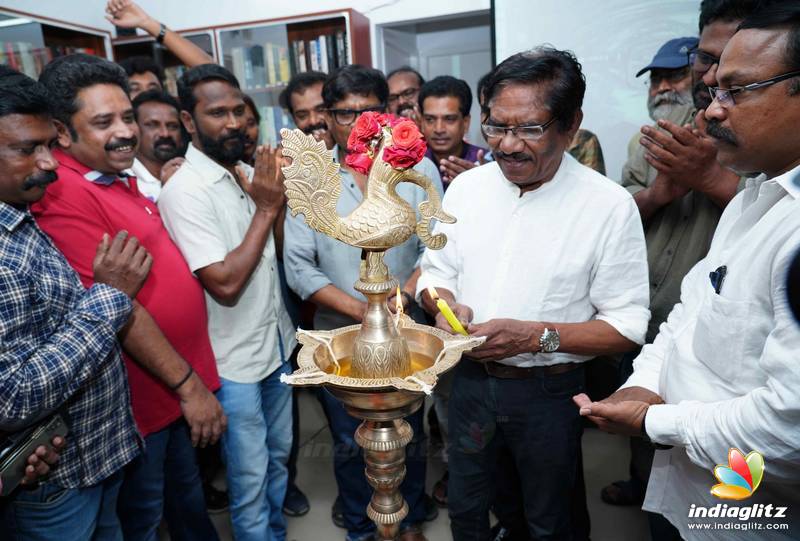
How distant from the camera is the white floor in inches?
107

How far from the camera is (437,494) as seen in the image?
2.95 metres

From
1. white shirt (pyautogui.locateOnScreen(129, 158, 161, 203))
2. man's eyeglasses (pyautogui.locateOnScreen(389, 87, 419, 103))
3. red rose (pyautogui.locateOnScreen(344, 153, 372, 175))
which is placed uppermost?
man's eyeglasses (pyautogui.locateOnScreen(389, 87, 419, 103))

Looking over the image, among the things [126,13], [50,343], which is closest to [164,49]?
[126,13]

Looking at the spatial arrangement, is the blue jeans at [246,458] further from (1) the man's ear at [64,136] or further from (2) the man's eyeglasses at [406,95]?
(2) the man's eyeglasses at [406,95]

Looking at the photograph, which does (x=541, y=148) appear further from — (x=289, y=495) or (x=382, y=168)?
(x=289, y=495)

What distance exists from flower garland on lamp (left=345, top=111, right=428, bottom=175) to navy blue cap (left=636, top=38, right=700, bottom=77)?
6.91 feet

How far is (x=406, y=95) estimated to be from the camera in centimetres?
A: 385

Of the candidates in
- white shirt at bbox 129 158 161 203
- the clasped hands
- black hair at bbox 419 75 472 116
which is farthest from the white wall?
the clasped hands

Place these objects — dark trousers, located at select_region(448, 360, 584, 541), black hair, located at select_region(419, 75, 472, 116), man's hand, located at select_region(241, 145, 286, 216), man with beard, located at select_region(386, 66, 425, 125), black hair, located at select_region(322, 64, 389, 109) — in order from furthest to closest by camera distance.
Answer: man with beard, located at select_region(386, 66, 425, 125)
black hair, located at select_region(419, 75, 472, 116)
black hair, located at select_region(322, 64, 389, 109)
man's hand, located at select_region(241, 145, 286, 216)
dark trousers, located at select_region(448, 360, 584, 541)

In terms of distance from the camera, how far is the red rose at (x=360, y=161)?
3.86 feet

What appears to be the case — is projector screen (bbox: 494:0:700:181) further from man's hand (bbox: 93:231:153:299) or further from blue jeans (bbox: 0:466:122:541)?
blue jeans (bbox: 0:466:122:541)

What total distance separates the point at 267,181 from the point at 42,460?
116cm

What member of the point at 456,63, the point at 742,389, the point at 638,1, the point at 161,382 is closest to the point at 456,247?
the point at 742,389

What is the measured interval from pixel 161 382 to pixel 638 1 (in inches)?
151
